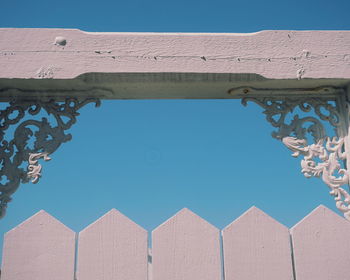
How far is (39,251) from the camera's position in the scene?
89.5 inches

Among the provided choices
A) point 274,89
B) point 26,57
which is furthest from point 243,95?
point 26,57

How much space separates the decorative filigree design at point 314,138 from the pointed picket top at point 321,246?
347 mm

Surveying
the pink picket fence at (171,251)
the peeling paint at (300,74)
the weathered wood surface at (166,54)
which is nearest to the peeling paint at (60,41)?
the weathered wood surface at (166,54)

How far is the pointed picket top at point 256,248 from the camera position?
2.28 metres

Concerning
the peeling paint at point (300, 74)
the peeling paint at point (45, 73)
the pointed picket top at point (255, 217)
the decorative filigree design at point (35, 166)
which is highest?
the peeling paint at point (300, 74)

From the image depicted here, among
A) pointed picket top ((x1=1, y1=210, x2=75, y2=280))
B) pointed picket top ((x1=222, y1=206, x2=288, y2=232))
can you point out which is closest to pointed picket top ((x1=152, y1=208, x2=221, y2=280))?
pointed picket top ((x1=222, y1=206, x2=288, y2=232))

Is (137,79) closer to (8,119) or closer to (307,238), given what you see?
(8,119)

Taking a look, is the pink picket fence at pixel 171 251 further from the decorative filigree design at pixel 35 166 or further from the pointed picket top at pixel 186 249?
the decorative filigree design at pixel 35 166

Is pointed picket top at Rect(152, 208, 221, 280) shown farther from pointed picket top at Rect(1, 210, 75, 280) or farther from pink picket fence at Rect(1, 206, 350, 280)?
pointed picket top at Rect(1, 210, 75, 280)

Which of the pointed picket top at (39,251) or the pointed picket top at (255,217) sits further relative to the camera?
the pointed picket top at (255,217)

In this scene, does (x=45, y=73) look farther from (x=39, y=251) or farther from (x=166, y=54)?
(x=39, y=251)

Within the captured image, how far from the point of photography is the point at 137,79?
2746 millimetres

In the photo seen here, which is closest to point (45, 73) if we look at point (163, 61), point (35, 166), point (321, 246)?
point (35, 166)

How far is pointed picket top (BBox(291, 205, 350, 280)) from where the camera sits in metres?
2.34
